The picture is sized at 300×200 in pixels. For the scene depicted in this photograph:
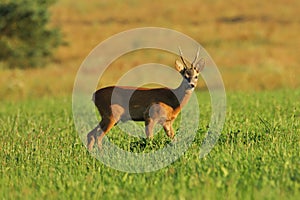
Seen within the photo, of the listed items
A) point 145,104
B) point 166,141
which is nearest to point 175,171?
point 166,141

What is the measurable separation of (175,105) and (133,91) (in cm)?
75

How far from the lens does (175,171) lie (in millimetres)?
8102

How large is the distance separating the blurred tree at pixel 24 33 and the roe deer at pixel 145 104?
798 inches

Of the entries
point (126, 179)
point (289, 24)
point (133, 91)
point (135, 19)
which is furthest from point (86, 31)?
point (126, 179)

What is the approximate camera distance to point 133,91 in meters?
11.5

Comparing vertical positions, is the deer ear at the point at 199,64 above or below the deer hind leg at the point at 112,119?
above

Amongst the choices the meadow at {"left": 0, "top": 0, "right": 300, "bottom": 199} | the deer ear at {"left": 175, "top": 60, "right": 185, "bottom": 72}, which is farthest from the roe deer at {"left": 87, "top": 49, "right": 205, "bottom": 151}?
the meadow at {"left": 0, "top": 0, "right": 300, "bottom": 199}

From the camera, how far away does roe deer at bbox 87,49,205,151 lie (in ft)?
36.5

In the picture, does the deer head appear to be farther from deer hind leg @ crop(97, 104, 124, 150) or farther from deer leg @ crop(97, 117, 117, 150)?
deer leg @ crop(97, 117, 117, 150)

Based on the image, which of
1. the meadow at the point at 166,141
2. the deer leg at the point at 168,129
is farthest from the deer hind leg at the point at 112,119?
the deer leg at the point at 168,129

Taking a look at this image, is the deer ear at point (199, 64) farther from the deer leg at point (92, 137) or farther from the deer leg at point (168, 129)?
the deer leg at point (92, 137)

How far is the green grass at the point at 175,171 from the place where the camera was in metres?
7.08

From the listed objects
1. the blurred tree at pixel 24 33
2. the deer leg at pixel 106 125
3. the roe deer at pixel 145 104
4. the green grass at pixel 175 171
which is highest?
the blurred tree at pixel 24 33

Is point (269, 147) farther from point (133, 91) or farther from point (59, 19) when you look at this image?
point (59, 19)
